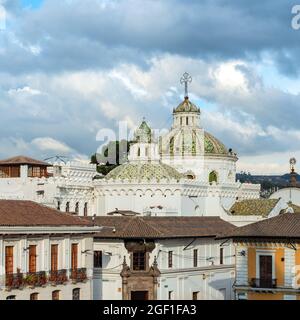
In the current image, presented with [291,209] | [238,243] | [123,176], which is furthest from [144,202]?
[238,243]

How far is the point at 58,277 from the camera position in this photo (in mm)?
42281

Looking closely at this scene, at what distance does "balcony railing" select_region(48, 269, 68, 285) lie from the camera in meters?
42.0

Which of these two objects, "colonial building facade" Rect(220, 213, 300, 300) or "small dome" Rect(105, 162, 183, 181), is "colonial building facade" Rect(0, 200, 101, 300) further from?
"small dome" Rect(105, 162, 183, 181)

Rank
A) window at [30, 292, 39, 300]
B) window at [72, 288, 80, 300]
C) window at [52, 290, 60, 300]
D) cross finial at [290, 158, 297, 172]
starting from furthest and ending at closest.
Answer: cross finial at [290, 158, 297, 172]
window at [72, 288, 80, 300]
window at [52, 290, 60, 300]
window at [30, 292, 39, 300]

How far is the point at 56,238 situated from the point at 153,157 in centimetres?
3405

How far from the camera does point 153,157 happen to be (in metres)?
76.4

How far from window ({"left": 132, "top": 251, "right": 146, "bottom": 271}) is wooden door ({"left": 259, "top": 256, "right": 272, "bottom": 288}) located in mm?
12731

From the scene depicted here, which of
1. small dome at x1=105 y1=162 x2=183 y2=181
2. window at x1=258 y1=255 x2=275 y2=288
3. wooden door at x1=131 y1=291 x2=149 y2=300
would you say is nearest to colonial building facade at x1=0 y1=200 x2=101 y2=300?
window at x1=258 y1=255 x2=275 y2=288

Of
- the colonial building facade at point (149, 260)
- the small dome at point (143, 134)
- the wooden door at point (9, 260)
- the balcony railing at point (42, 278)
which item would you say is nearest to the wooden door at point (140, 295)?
the colonial building facade at point (149, 260)

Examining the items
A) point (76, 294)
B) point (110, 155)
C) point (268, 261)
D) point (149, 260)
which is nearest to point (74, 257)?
point (76, 294)

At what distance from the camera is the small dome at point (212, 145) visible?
269 ft

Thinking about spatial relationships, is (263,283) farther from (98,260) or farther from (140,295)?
(98,260)
